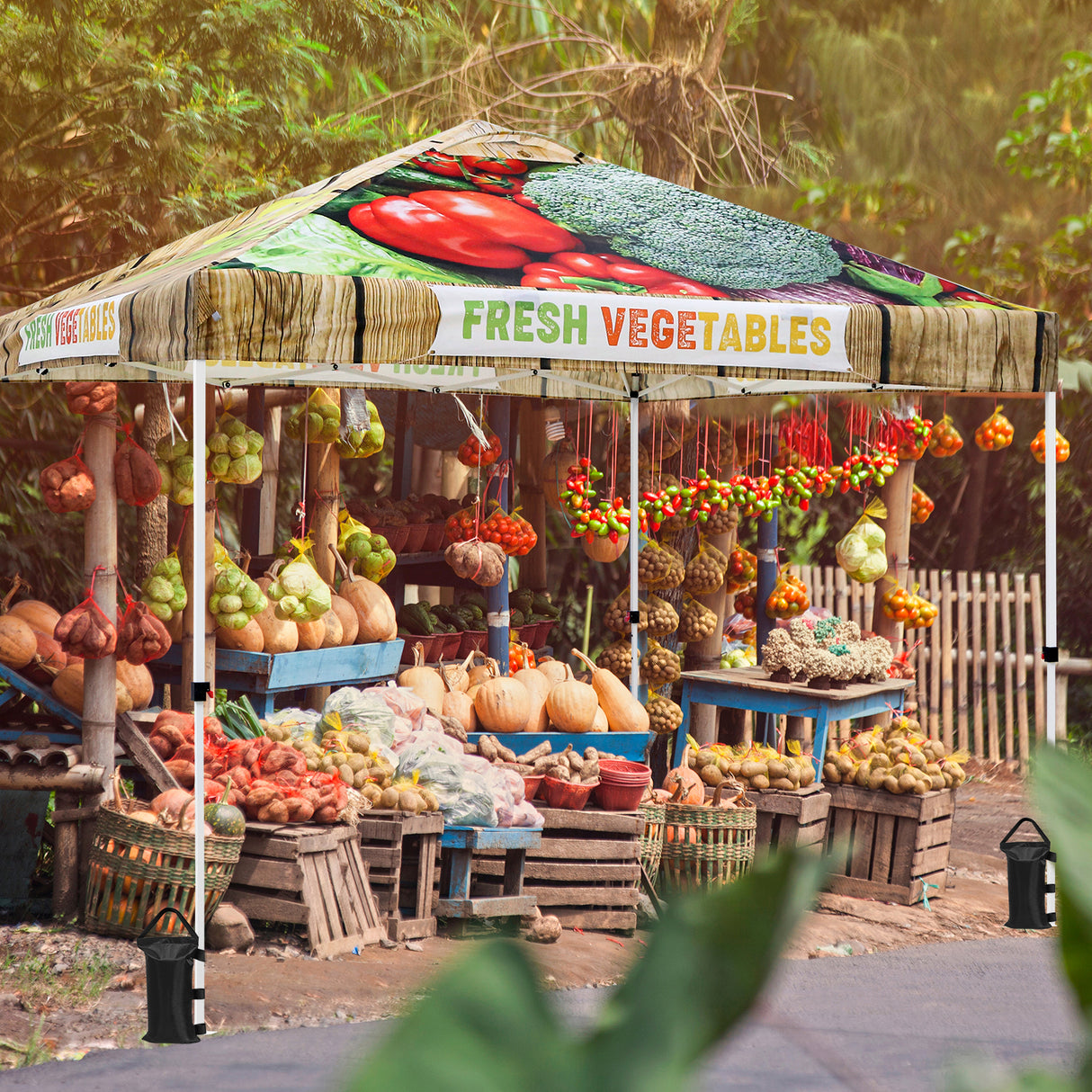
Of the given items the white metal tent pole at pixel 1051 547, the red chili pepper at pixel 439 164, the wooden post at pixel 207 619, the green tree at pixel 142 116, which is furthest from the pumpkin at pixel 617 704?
the green tree at pixel 142 116

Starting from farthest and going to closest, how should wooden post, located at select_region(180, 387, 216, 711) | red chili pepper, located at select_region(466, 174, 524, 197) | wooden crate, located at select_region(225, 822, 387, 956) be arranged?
wooden post, located at select_region(180, 387, 216, 711)
red chili pepper, located at select_region(466, 174, 524, 197)
wooden crate, located at select_region(225, 822, 387, 956)

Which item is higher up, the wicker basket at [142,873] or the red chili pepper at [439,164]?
the red chili pepper at [439,164]

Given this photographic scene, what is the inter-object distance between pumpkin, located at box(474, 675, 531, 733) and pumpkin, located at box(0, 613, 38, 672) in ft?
5.35

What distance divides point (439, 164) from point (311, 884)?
2.37 m

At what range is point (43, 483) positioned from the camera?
425 centimetres

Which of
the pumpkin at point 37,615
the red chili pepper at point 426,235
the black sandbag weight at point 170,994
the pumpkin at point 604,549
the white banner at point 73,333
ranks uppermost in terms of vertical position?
the red chili pepper at point 426,235

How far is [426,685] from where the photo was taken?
5.26 meters

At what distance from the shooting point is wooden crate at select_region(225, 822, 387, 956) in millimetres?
4039

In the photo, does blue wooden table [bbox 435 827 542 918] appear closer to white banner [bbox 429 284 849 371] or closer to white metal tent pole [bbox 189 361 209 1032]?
white metal tent pole [bbox 189 361 209 1032]

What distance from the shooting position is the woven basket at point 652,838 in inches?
185

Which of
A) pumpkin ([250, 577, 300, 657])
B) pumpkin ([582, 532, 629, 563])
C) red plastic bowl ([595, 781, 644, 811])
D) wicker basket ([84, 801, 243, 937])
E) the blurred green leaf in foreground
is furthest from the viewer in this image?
pumpkin ([582, 532, 629, 563])

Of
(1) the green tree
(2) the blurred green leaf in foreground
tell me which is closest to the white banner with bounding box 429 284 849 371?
(1) the green tree

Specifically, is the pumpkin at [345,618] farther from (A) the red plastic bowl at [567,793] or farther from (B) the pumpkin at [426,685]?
(A) the red plastic bowl at [567,793]

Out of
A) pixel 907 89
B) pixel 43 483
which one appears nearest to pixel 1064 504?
pixel 907 89
